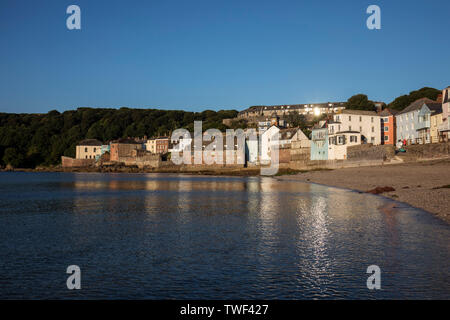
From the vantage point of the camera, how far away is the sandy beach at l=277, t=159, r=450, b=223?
79.3 ft

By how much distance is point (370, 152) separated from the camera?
5891cm

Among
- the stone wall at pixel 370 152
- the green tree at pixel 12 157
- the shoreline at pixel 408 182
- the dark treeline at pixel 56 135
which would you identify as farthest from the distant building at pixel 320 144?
the green tree at pixel 12 157

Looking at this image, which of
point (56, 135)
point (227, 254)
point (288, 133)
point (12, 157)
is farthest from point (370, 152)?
point (56, 135)

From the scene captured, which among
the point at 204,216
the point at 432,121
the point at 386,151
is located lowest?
the point at 204,216

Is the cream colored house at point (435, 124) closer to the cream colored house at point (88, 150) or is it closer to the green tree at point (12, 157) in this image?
the cream colored house at point (88, 150)

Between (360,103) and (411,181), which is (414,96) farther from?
(411,181)

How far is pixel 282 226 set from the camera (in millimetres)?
18438

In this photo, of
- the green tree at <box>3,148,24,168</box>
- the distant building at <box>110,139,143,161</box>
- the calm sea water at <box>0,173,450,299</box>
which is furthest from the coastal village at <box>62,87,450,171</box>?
the green tree at <box>3,148,24,168</box>
